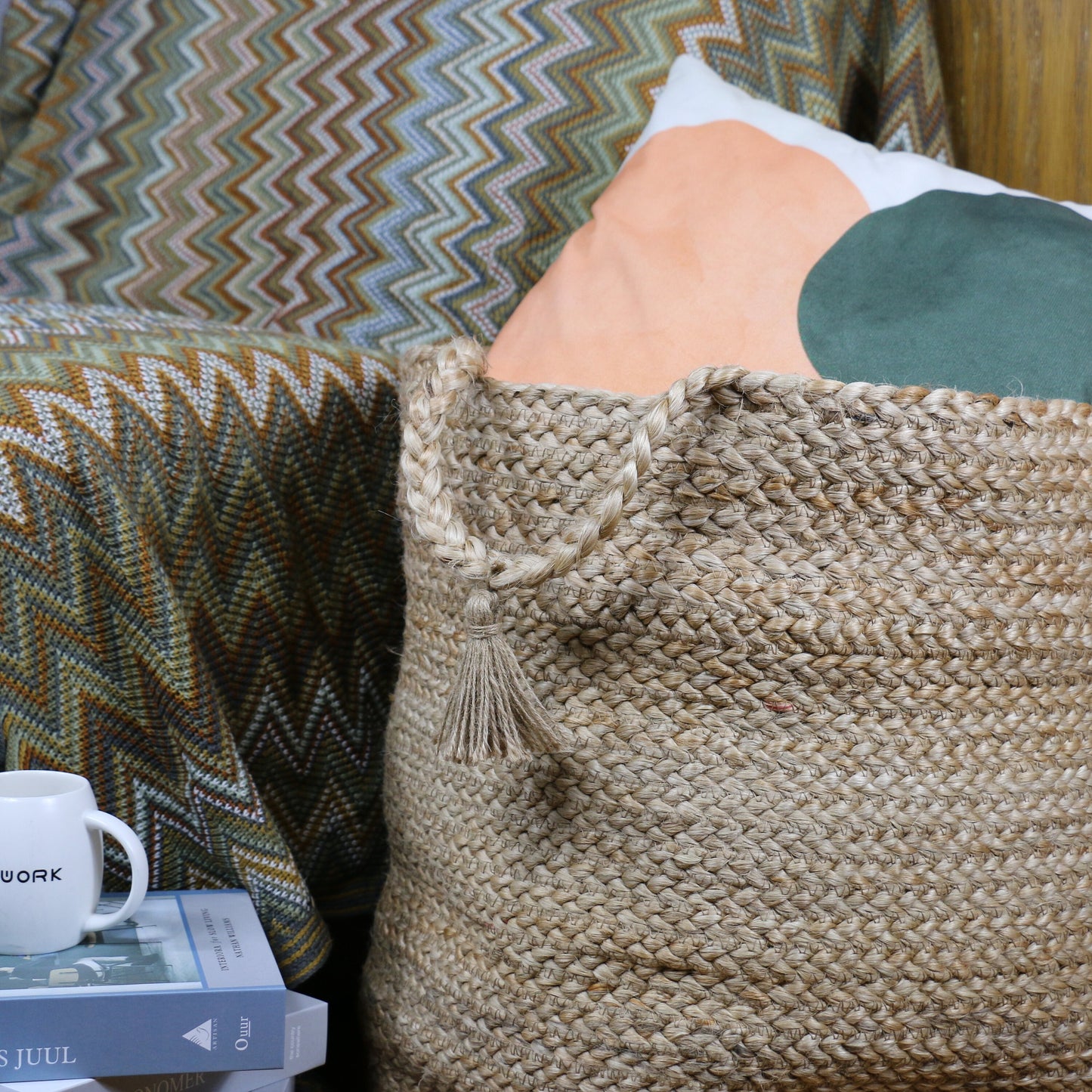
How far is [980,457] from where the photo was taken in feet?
2.09

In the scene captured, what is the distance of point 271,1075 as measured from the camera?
699mm

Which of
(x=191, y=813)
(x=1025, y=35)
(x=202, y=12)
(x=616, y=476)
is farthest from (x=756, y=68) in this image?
(x=191, y=813)

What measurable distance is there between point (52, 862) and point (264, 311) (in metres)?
0.77

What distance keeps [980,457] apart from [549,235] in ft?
2.22

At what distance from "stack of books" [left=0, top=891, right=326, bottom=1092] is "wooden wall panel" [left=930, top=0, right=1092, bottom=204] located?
3.01 ft

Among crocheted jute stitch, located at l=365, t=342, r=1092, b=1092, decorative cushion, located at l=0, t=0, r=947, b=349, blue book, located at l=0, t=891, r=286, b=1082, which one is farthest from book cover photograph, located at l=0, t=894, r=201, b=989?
decorative cushion, located at l=0, t=0, r=947, b=349

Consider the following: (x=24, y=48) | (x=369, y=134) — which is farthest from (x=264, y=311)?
(x=24, y=48)

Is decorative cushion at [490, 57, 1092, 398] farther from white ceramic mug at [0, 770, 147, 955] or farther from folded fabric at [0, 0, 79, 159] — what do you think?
folded fabric at [0, 0, 79, 159]

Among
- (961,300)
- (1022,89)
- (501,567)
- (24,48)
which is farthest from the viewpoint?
(24,48)

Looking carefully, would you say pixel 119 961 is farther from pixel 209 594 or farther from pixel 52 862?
pixel 209 594

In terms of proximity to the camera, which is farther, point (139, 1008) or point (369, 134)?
point (369, 134)

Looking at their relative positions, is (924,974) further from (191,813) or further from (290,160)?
(290,160)

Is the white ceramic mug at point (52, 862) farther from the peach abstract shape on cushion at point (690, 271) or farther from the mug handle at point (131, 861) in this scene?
the peach abstract shape on cushion at point (690, 271)

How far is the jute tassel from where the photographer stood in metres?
0.61
